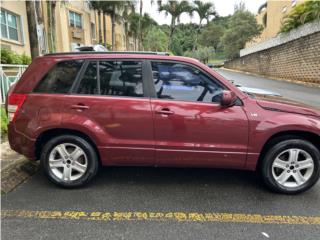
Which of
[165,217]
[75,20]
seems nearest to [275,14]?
[75,20]

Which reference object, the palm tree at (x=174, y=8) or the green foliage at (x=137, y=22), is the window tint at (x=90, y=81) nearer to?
the green foliage at (x=137, y=22)

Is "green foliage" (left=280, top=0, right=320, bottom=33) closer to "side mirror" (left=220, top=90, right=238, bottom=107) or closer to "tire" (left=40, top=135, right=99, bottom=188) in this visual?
"side mirror" (left=220, top=90, right=238, bottom=107)

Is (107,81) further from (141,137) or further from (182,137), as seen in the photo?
(182,137)

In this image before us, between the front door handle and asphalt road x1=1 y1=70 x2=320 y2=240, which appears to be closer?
asphalt road x1=1 y1=70 x2=320 y2=240

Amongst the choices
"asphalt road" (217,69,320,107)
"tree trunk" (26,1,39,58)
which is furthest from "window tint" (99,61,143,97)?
"tree trunk" (26,1,39,58)

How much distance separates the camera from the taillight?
3871 millimetres

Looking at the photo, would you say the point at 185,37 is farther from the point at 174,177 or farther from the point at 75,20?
the point at 174,177

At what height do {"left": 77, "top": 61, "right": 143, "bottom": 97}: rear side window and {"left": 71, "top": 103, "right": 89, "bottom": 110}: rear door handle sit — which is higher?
{"left": 77, "top": 61, "right": 143, "bottom": 97}: rear side window

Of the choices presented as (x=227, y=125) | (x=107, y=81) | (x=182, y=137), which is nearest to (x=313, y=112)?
(x=227, y=125)

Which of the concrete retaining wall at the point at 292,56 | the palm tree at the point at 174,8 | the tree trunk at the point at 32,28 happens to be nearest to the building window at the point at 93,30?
the palm tree at the point at 174,8

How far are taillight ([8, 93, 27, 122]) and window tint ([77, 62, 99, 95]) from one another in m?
0.76

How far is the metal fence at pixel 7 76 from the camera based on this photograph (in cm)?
793

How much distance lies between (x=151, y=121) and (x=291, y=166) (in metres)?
1.80

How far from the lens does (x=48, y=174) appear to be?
386 centimetres
